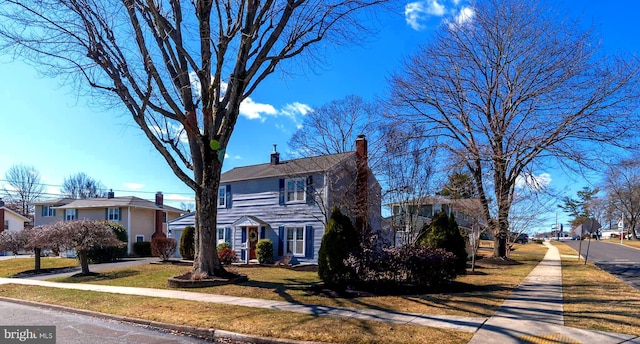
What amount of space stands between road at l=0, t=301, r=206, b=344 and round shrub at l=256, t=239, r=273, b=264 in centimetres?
1331

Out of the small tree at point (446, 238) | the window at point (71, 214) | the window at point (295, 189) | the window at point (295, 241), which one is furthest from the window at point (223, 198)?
the window at point (71, 214)

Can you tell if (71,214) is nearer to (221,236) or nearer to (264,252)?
(221,236)

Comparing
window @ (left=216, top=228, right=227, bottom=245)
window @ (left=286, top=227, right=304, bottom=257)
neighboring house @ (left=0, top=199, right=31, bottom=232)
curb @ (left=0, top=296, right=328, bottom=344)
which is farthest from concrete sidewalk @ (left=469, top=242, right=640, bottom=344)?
neighboring house @ (left=0, top=199, right=31, bottom=232)

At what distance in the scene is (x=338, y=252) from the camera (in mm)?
11617

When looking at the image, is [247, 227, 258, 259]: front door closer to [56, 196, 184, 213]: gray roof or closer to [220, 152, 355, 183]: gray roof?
[220, 152, 355, 183]: gray roof

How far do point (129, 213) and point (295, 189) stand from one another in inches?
770

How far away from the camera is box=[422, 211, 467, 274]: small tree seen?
15.6 meters

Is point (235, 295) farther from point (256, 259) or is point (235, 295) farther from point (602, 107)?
point (602, 107)

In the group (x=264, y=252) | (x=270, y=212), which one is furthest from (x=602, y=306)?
(x=270, y=212)

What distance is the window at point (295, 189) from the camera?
2339cm

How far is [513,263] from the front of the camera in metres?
23.8

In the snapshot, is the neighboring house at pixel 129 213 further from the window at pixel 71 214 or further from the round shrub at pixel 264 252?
the round shrub at pixel 264 252

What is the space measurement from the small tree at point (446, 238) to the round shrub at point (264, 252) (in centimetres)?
985

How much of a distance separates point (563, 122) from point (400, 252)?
10189 millimetres
